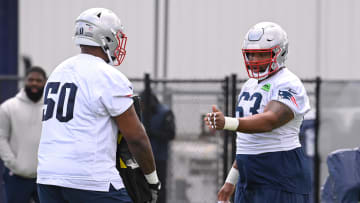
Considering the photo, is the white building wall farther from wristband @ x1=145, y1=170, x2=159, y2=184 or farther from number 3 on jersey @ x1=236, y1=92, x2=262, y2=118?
wristband @ x1=145, y1=170, x2=159, y2=184

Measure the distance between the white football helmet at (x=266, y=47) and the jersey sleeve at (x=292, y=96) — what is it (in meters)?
0.18

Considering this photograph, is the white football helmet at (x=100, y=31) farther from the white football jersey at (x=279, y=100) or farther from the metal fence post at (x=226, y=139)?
the metal fence post at (x=226, y=139)

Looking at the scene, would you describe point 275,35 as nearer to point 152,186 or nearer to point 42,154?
point 152,186

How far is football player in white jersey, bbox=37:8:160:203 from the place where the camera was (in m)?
3.37

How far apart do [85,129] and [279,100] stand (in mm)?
1246

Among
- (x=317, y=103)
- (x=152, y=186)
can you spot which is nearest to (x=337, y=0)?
(x=317, y=103)

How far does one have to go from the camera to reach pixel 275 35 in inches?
167

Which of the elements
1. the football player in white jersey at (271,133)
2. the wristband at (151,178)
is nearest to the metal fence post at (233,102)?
the football player in white jersey at (271,133)

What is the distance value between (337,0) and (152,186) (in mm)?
7070

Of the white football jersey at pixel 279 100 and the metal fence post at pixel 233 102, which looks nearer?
the white football jersey at pixel 279 100

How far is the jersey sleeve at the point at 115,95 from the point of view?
3.37 metres

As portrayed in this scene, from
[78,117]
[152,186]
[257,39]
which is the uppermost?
[257,39]

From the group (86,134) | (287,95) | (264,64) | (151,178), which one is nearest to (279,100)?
(287,95)

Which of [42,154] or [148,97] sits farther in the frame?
[148,97]
